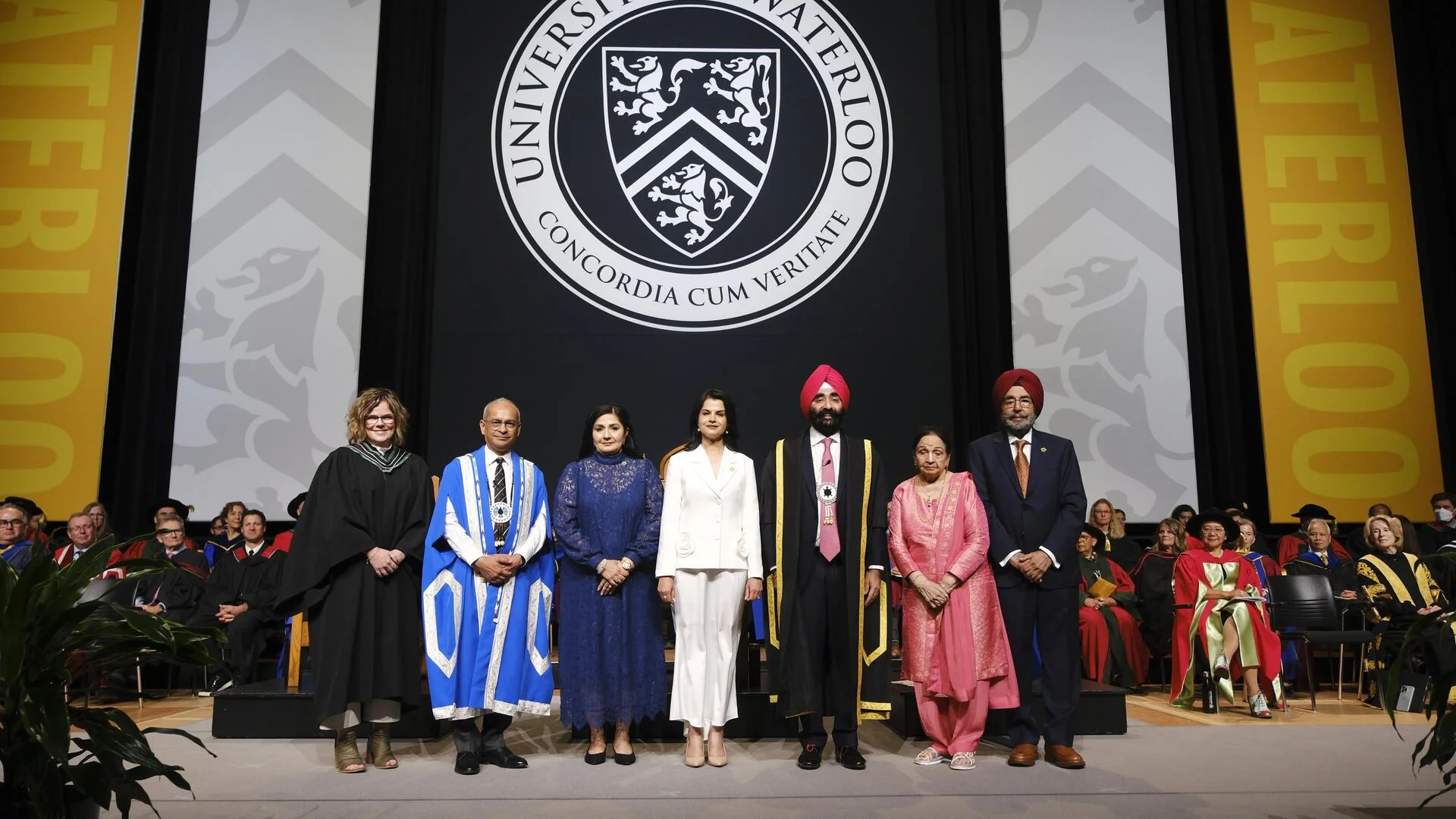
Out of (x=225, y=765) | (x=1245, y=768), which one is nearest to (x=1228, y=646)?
(x=1245, y=768)

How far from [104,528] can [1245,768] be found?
6585 mm

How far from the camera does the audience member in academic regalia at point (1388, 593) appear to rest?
570 cm

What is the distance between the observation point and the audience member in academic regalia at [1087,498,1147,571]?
717 centimetres

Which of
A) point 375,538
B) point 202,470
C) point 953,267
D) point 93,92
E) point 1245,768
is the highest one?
point 93,92

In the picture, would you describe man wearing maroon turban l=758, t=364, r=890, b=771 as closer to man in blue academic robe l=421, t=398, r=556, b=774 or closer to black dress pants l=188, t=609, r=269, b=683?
man in blue academic robe l=421, t=398, r=556, b=774

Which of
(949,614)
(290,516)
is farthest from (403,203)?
(949,614)

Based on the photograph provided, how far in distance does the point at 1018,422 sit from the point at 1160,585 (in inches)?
133

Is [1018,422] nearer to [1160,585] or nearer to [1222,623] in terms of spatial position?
[1222,623]

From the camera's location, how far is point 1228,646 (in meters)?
5.71

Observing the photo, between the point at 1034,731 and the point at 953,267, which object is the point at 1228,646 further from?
the point at 953,267

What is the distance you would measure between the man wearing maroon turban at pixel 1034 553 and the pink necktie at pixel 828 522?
0.59 metres

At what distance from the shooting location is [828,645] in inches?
155

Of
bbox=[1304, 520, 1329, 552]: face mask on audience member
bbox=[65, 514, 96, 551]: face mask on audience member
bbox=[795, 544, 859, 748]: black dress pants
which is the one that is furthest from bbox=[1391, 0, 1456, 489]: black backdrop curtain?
bbox=[65, 514, 96, 551]: face mask on audience member

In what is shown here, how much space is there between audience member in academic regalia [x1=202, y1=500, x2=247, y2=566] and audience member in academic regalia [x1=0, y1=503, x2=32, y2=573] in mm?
993
